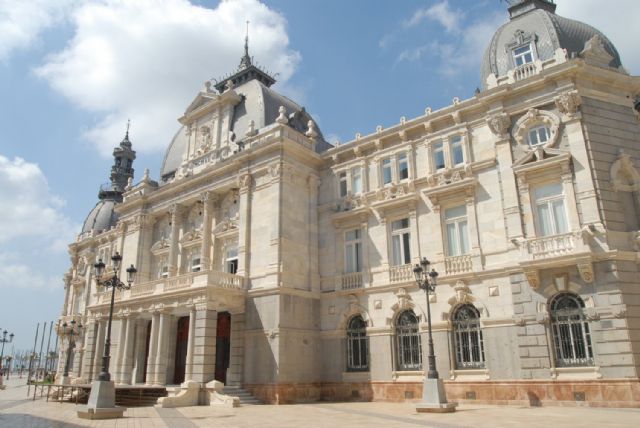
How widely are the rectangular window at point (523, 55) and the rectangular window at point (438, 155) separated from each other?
17.7 ft

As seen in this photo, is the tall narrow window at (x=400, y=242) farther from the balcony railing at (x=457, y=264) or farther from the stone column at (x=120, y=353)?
the stone column at (x=120, y=353)

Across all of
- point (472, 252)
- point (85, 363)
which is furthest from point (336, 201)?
point (85, 363)

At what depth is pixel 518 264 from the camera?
2175 cm

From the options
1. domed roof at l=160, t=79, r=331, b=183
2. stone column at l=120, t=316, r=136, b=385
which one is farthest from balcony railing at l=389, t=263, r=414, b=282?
stone column at l=120, t=316, r=136, b=385

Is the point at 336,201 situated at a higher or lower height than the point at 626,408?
higher

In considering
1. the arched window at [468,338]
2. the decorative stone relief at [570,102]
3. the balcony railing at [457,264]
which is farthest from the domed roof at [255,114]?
the decorative stone relief at [570,102]

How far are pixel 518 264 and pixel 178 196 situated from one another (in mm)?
22576

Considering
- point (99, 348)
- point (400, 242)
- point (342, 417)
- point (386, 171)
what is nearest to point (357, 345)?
point (400, 242)

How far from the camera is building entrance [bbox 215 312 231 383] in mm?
28859

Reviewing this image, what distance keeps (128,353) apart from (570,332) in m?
24.8

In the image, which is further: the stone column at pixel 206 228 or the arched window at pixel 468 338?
the stone column at pixel 206 228

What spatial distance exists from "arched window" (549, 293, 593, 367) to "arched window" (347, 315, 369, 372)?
941 centimetres

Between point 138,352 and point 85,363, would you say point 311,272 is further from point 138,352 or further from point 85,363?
point 85,363

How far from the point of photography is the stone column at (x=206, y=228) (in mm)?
31312
